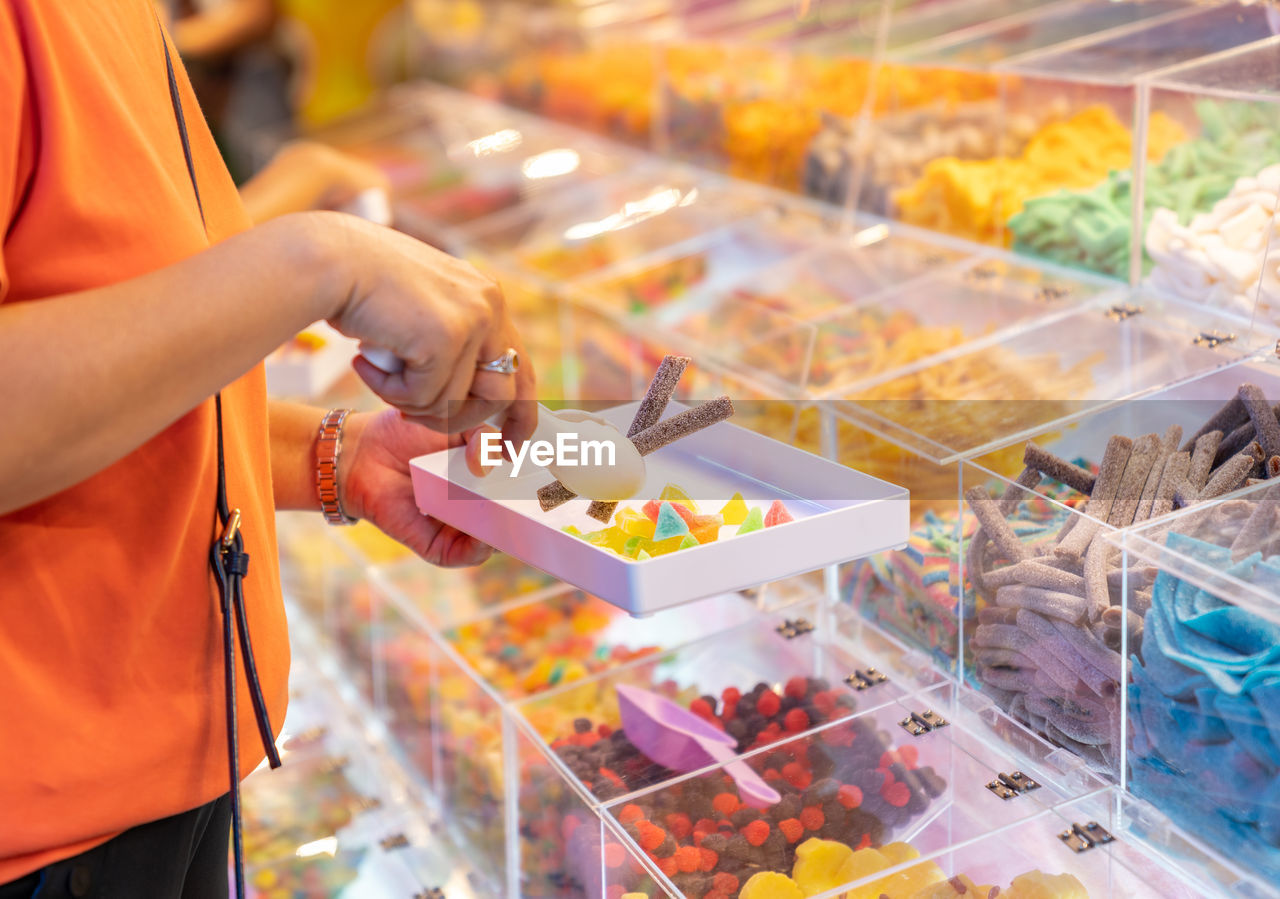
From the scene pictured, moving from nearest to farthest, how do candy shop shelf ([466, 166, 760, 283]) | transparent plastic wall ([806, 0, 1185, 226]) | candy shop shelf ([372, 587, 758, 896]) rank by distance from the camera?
candy shop shelf ([372, 587, 758, 896]) → transparent plastic wall ([806, 0, 1185, 226]) → candy shop shelf ([466, 166, 760, 283])

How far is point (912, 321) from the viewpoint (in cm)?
171

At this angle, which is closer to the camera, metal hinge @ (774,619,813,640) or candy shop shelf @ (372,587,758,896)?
metal hinge @ (774,619,813,640)

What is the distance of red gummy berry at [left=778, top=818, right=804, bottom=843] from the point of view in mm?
Result: 1142

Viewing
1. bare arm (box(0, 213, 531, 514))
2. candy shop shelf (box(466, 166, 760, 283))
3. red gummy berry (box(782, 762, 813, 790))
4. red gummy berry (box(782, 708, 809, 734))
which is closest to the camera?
bare arm (box(0, 213, 531, 514))

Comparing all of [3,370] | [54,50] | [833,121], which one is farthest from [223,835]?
[833,121]

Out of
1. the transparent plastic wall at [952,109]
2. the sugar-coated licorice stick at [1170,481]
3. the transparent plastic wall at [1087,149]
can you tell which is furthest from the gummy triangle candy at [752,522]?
the transparent plastic wall at [952,109]

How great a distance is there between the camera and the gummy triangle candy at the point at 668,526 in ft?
3.23

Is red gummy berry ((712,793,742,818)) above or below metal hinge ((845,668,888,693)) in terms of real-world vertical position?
below

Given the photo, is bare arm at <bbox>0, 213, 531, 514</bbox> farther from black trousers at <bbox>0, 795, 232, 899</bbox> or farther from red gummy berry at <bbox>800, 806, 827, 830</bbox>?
red gummy berry at <bbox>800, 806, 827, 830</bbox>

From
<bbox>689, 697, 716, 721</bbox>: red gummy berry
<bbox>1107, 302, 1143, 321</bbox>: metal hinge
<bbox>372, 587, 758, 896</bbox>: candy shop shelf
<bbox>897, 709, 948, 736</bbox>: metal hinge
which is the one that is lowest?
<bbox>372, 587, 758, 896</bbox>: candy shop shelf

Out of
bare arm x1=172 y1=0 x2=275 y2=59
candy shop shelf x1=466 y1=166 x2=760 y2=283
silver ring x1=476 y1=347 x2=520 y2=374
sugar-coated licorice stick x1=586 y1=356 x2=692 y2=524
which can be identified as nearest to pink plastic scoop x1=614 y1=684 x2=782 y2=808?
sugar-coated licorice stick x1=586 y1=356 x2=692 y2=524

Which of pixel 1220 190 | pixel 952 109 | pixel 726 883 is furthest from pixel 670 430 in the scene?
pixel 952 109

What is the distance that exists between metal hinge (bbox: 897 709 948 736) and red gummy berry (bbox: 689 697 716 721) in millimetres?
218
